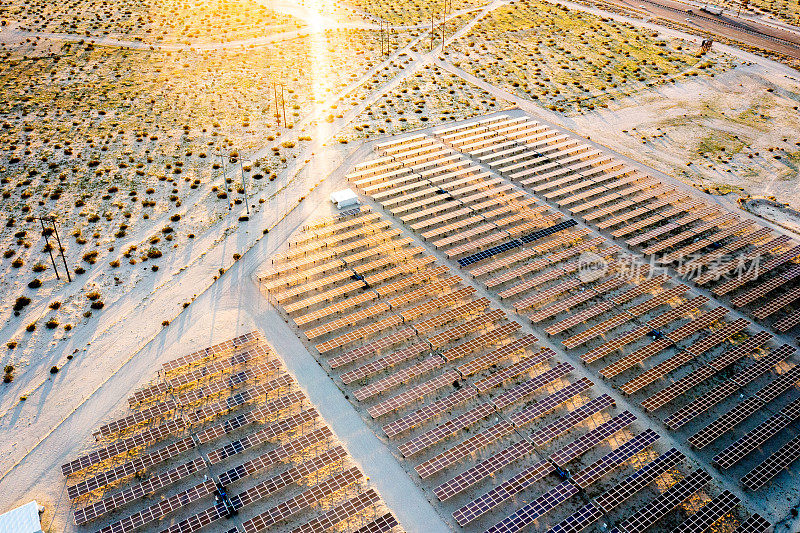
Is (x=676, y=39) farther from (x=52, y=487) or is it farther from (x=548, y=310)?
(x=52, y=487)

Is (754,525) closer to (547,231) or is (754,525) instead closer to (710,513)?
(710,513)

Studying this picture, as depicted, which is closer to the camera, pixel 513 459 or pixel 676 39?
pixel 513 459

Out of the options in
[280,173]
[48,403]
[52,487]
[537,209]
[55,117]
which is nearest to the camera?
[52,487]

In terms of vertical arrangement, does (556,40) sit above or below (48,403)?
above

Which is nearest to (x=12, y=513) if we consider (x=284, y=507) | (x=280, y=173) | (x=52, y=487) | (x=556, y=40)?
(x=52, y=487)

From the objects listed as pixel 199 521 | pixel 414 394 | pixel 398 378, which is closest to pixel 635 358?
pixel 414 394

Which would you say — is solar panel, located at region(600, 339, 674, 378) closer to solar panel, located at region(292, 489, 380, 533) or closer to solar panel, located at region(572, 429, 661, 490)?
solar panel, located at region(572, 429, 661, 490)
